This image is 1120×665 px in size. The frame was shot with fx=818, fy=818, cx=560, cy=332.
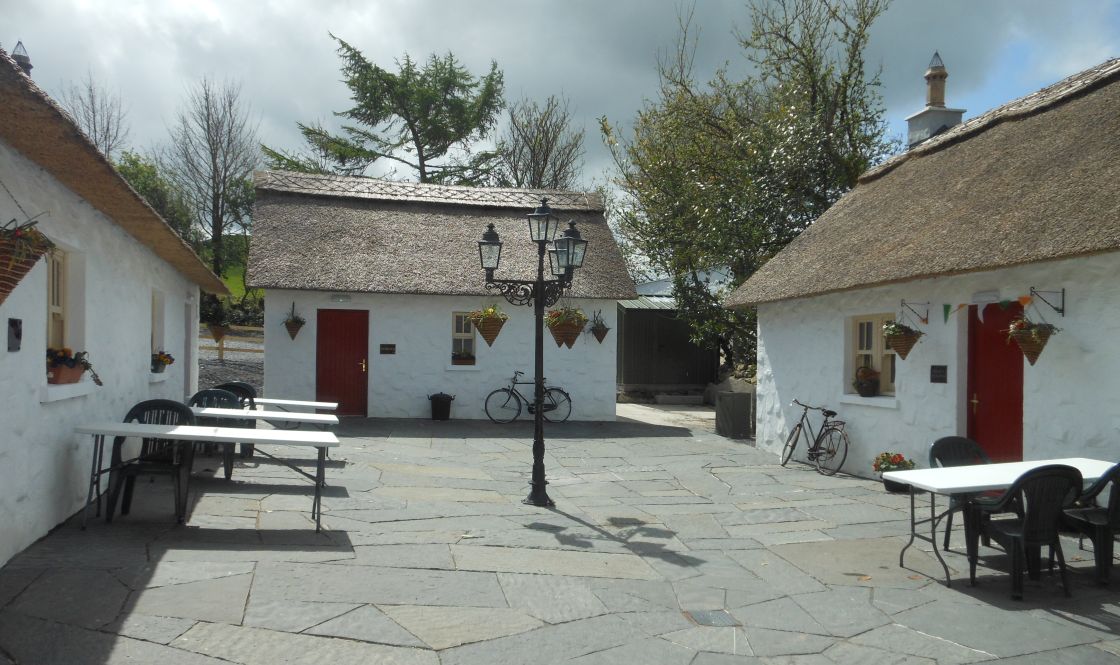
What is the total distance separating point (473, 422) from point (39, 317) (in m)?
10.4

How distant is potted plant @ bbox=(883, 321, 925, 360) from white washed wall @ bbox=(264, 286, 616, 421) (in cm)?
797

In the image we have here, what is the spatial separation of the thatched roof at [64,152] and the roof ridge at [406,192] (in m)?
8.84

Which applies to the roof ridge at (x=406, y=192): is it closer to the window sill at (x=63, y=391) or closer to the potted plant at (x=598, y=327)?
the potted plant at (x=598, y=327)

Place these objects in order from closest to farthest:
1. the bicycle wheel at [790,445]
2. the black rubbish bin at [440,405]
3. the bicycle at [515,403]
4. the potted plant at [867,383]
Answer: the potted plant at [867,383], the bicycle wheel at [790,445], the black rubbish bin at [440,405], the bicycle at [515,403]

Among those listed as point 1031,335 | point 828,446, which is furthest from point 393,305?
point 1031,335

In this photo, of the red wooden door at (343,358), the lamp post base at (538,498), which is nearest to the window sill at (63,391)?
the lamp post base at (538,498)

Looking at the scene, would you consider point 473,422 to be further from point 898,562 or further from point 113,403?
point 898,562

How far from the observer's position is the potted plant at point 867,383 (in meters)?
10.5

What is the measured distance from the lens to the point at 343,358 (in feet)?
51.7

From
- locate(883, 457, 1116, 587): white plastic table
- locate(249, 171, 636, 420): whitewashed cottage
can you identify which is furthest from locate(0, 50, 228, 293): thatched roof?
locate(249, 171, 636, 420): whitewashed cottage

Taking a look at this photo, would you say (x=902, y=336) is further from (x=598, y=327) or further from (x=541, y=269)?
(x=598, y=327)

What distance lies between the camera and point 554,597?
17.7 feet

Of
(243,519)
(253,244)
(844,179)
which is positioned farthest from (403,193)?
(243,519)

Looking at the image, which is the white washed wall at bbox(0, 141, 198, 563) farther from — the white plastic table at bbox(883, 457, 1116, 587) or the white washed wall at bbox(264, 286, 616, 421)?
the white plastic table at bbox(883, 457, 1116, 587)
